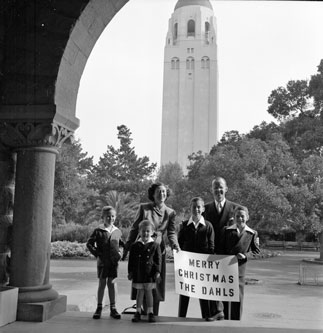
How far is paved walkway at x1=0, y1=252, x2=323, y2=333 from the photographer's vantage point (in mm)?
4180

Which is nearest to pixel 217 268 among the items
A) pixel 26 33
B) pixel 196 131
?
pixel 26 33

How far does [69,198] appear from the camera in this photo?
2803 cm

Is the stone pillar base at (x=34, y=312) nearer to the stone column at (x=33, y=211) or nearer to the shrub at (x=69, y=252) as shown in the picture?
the stone column at (x=33, y=211)

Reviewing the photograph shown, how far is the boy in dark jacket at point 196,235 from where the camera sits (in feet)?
14.9

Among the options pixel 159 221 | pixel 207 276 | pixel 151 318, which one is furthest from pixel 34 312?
pixel 207 276

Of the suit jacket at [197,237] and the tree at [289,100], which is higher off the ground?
the tree at [289,100]

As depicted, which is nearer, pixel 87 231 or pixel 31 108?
pixel 31 108

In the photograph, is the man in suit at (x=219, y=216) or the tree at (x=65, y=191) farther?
the tree at (x=65, y=191)

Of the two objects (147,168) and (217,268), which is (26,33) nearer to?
(217,268)

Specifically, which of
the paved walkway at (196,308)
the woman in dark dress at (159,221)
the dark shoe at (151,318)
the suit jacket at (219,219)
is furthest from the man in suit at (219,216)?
the dark shoe at (151,318)

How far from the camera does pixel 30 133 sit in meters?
4.71

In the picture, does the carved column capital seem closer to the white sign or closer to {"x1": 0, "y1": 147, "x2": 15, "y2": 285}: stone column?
{"x1": 0, "y1": 147, "x2": 15, "y2": 285}: stone column

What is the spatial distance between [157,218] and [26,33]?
255 cm

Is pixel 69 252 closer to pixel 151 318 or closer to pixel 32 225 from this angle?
pixel 32 225
